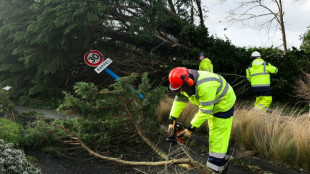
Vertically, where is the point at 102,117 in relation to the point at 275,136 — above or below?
above

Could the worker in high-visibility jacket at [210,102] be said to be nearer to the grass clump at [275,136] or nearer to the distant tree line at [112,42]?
the grass clump at [275,136]

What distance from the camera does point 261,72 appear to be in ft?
23.1

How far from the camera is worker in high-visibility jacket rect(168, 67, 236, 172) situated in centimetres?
326

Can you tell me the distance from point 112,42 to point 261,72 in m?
5.30

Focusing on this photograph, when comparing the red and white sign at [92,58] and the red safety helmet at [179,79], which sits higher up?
the red and white sign at [92,58]

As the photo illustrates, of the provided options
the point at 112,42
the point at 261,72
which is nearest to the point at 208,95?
the point at 261,72

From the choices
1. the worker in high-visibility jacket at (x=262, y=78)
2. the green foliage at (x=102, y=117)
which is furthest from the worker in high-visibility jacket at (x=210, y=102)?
the worker in high-visibility jacket at (x=262, y=78)

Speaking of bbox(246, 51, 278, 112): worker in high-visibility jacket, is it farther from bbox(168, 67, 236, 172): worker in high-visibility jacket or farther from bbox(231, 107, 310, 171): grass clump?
bbox(168, 67, 236, 172): worker in high-visibility jacket

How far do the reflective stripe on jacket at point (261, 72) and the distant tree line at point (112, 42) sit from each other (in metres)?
1.21

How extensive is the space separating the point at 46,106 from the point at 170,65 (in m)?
4.69

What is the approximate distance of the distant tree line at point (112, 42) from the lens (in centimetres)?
802

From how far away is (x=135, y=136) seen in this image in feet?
15.9

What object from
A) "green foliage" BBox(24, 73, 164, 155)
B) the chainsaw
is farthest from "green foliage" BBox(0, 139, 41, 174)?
the chainsaw

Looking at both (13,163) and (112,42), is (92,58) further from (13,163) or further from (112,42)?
(13,163)
